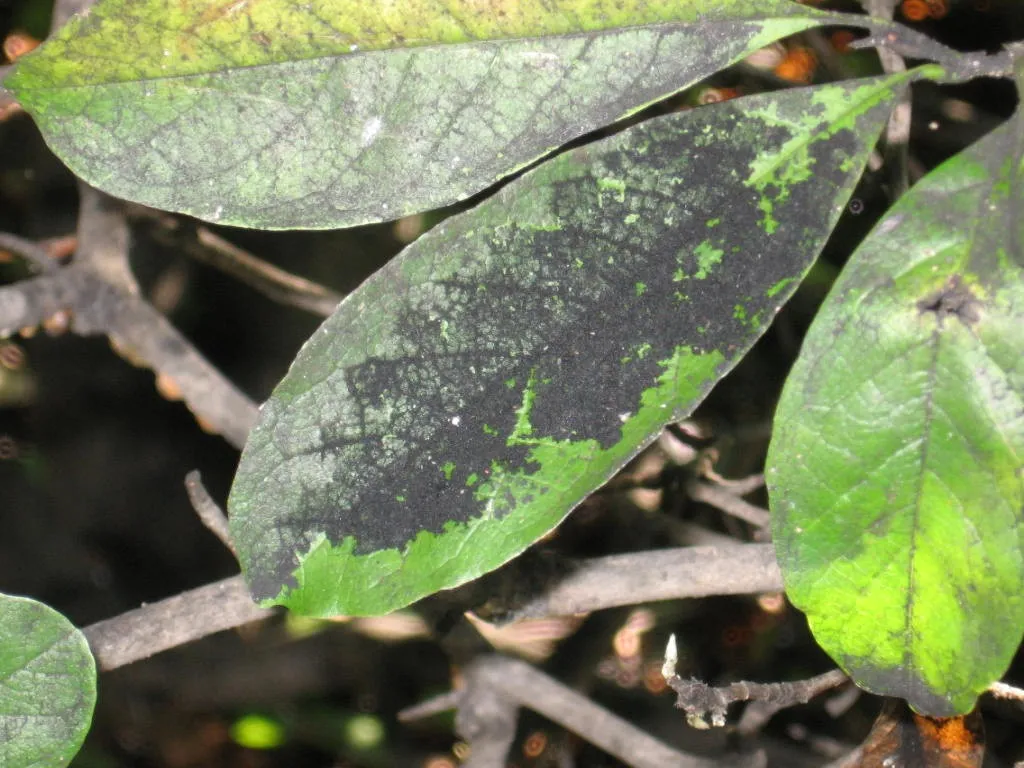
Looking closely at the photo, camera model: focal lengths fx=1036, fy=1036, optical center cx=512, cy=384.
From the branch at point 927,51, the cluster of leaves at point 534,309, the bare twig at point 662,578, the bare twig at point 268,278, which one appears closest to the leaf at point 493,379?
the cluster of leaves at point 534,309

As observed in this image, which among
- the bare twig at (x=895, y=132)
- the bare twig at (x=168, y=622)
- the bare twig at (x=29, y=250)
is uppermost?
the bare twig at (x=895, y=132)

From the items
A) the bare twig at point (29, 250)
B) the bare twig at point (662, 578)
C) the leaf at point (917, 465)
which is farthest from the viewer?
the bare twig at point (29, 250)

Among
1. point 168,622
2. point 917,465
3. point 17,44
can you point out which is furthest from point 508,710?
point 17,44

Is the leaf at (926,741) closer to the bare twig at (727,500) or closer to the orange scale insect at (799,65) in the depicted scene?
the bare twig at (727,500)

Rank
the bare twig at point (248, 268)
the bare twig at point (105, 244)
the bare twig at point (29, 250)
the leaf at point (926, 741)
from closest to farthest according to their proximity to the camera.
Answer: the leaf at point (926, 741), the bare twig at point (29, 250), the bare twig at point (105, 244), the bare twig at point (248, 268)

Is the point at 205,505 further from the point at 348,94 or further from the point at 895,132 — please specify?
the point at 895,132

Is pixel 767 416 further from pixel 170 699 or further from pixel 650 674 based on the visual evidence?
pixel 170 699

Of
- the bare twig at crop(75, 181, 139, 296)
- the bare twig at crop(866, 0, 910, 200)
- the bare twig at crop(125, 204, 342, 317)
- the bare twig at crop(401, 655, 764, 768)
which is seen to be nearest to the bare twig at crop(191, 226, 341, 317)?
the bare twig at crop(125, 204, 342, 317)

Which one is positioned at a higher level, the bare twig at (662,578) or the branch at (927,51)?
the branch at (927,51)
